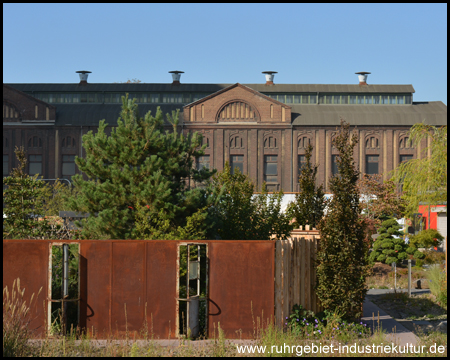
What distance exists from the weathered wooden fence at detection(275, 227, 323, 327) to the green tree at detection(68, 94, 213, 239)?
2.76m

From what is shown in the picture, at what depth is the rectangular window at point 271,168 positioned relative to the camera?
5438 cm

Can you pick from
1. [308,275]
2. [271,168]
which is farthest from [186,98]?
[308,275]

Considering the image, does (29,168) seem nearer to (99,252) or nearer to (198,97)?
(198,97)

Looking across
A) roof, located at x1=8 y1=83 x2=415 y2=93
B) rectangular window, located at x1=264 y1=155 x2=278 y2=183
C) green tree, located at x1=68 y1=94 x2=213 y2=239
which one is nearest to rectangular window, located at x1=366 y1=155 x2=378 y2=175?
roof, located at x1=8 y1=83 x2=415 y2=93

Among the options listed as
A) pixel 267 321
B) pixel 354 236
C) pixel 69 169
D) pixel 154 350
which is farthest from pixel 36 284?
pixel 69 169

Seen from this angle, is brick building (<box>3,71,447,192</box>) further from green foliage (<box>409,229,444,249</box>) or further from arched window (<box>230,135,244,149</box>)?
green foliage (<box>409,229,444,249</box>)

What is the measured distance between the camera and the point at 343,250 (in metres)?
11.3

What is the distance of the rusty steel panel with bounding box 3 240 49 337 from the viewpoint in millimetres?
10547

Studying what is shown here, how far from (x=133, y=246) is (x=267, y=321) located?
3029 mm

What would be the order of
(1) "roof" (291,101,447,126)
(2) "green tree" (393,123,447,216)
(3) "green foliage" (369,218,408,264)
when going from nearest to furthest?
(2) "green tree" (393,123,447,216), (3) "green foliage" (369,218,408,264), (1) "roof" (291,101,447,126)

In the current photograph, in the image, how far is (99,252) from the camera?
35.2 ft

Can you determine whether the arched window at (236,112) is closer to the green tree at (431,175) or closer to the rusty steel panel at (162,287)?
the green tree at (431,175)

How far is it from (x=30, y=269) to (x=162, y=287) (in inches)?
103

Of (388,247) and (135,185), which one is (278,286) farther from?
(388,247)
